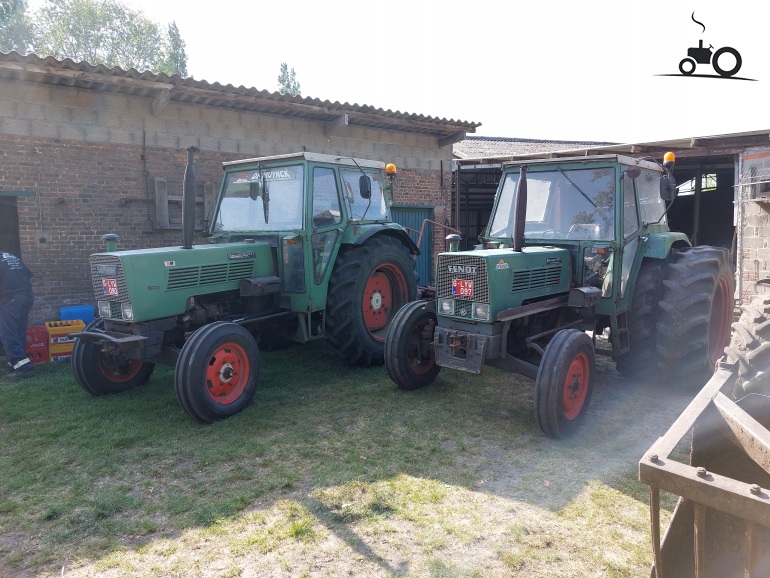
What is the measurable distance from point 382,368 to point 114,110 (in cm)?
492

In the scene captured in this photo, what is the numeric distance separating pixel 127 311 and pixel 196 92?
4000 mm

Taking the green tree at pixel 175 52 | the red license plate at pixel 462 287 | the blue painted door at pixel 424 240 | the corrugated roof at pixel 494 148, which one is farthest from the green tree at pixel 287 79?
the red license plate at pixel 462 287

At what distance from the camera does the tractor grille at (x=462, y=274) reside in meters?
4.55

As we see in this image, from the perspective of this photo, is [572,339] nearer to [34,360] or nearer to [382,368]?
[382,368]

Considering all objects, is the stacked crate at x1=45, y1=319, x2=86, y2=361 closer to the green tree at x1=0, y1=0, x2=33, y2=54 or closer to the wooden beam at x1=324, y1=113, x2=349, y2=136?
the wooden beam at x1=324, y1=113, x2=349, y2=136

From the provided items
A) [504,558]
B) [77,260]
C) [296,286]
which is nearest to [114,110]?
[77,260]

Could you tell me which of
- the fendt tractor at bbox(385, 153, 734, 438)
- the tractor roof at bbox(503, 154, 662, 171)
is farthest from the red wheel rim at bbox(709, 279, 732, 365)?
the tractor roof at bbox(503, 154, 662, 171)

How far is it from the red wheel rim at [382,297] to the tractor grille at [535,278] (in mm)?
1963

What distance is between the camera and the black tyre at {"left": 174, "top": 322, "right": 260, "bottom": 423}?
177 inches

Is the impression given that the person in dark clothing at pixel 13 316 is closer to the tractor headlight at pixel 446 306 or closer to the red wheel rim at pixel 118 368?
the red wheel rim at pixel 118 368

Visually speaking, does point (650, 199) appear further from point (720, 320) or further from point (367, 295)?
point (367, 295)

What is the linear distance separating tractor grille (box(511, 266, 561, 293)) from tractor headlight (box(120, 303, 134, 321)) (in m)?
3.12

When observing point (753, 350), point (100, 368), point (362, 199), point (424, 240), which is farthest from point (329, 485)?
point (424, 240)

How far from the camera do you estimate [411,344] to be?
5.32 meters
